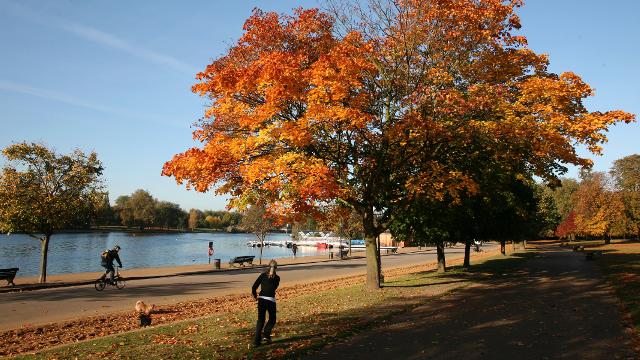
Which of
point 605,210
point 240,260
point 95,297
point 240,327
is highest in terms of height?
point 605,210

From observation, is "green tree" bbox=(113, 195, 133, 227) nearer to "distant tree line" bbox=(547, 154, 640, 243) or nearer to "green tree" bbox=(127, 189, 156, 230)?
"green tree" bbox=(127, 189, 156, 230)

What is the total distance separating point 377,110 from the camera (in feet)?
56.9

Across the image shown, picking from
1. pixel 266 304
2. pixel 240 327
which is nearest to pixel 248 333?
pixel 240 327

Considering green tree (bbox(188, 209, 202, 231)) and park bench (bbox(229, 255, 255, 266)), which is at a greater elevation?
green tree (bbox(188, 209, 202, 231))

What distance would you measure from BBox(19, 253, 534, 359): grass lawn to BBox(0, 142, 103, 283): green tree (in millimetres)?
15786

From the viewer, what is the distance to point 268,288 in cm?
905

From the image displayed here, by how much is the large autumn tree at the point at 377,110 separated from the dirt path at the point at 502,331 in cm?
410

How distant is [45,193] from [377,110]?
18.6m

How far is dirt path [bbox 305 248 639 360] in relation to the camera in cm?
836

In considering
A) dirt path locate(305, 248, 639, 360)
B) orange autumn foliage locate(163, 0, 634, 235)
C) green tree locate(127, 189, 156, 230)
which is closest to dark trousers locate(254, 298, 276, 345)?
dirt path locate(305, 248, 639, 360)

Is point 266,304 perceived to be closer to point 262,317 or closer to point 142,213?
point 262,317

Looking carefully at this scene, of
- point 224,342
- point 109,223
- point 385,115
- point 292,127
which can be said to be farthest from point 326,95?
point 109,223

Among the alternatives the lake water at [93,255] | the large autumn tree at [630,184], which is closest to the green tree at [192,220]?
the lake water at [93,255]

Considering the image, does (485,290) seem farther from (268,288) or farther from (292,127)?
(268,288)
